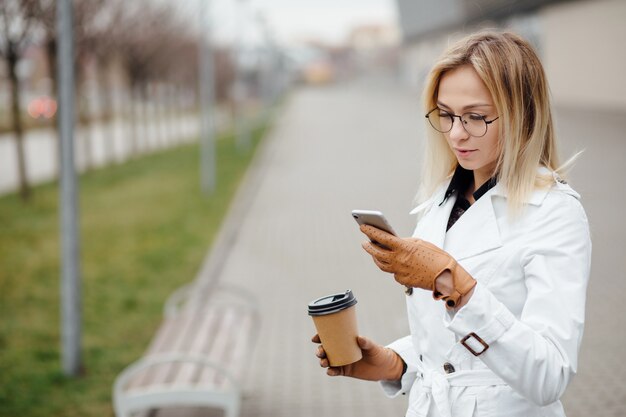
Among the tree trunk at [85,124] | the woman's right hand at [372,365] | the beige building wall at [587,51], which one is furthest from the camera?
the beige building wall at [587,51]

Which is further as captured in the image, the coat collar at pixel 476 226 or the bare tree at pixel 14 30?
the bare tree at pixel 14 30

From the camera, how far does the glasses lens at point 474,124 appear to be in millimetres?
1807

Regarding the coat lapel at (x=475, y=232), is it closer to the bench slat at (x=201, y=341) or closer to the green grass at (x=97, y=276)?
the bench slat at (x=201, y=341)

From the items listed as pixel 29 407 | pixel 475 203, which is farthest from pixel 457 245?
pixel 29 407

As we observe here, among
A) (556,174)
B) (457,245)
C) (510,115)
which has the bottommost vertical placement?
(457,245)

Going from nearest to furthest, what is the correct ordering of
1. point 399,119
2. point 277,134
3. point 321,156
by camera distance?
point 321,156 < point 277,134 < point 399,119

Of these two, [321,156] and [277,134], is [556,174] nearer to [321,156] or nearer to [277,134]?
[321,156]

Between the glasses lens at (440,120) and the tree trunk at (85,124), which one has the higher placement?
the glasses lens at (440,120)

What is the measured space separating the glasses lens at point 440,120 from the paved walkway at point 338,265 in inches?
3.8

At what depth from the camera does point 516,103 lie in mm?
1755

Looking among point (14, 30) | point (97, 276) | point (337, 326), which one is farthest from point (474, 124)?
point (14, 30)

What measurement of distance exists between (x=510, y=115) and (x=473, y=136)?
0.34 ft

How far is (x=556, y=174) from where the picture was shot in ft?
5.95

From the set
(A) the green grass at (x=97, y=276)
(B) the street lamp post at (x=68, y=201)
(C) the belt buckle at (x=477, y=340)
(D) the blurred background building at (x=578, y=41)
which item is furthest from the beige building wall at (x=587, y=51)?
(C) the belt buckle at (x=477, y=340)
